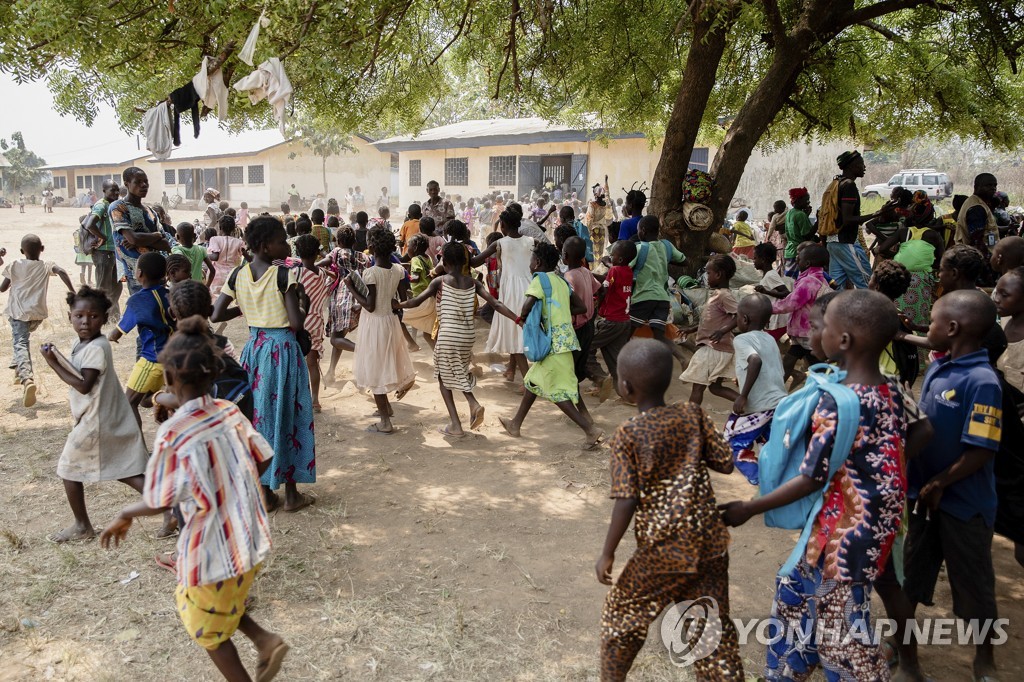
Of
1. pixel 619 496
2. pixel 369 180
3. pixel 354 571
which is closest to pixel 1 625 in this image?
pixel 354 571

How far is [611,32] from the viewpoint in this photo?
888 centimetres

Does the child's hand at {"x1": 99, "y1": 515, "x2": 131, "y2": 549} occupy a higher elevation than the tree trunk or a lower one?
lower

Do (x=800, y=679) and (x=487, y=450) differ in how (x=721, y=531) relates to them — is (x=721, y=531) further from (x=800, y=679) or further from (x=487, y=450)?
(x=487, y=450)

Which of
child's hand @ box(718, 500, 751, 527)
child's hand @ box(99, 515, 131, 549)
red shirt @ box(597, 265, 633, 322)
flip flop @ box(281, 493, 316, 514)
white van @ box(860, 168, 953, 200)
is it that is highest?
white van @ box(860, 168, 953, 200)

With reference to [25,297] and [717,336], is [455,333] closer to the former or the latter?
[717,336]

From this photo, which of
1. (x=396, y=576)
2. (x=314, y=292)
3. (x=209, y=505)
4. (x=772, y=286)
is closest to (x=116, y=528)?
→ (x=209, y=505)

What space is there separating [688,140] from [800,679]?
6.36 metres

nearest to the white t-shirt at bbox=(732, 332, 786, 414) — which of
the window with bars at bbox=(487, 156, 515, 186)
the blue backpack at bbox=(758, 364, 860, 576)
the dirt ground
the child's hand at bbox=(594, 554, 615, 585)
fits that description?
the dirt ground

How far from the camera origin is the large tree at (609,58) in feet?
19.6

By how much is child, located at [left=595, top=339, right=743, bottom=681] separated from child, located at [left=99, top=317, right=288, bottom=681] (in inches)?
48.8

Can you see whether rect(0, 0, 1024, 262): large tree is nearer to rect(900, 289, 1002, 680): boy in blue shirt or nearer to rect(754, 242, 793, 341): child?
rect(754, 242, 793, 341): child

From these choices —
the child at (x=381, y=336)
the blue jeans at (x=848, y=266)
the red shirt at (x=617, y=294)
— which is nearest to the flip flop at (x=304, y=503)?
the child at (x=381, y=336)

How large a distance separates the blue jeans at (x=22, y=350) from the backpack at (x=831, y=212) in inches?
297

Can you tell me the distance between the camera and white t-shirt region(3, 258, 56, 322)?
6871 millimetres
